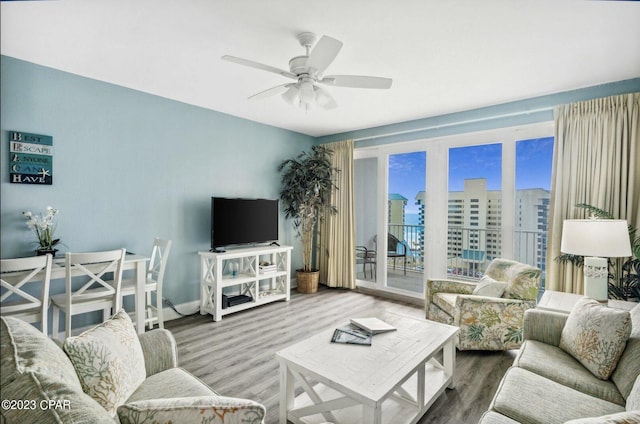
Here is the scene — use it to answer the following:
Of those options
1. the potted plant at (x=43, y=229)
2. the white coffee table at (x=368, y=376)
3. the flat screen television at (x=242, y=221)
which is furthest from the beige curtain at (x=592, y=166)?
the potted plant at (x=43, y=229)

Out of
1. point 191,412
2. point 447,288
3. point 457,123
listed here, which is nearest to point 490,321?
point 447,288

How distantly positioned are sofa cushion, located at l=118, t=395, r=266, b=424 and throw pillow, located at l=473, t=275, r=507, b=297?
2677 millimetres

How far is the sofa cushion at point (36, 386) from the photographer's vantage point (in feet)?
2.34

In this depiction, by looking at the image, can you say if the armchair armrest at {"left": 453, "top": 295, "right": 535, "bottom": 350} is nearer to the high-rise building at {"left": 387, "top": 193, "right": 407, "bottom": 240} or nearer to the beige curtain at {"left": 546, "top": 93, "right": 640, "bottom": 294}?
the beige curtain at {"left": 546, "top": 93, "right": 640, "bottom": 294}

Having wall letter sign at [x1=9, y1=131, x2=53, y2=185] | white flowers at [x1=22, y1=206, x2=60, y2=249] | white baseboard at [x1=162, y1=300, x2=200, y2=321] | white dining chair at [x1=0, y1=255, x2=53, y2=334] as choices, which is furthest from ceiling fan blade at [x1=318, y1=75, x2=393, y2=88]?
white baseboard at [x1=162, y1=300, x2=200, y2=321]

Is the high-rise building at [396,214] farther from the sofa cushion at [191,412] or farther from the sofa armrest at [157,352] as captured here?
the sofa cushion at [191,412]

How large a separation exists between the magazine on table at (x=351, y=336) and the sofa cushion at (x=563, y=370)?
0.88 metres

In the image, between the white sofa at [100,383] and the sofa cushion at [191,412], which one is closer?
the white sofa at [100,383]

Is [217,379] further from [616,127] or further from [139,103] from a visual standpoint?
[616,127]

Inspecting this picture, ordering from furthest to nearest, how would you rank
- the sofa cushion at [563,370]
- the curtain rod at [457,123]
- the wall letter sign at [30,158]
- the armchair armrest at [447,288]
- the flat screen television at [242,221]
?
1. the flat screen television at [242,221]
2. the curtain rod at [457,123]
3. the armchair armrest at [447,288]
4. the wall letter sign at [30,158]
5. the sofa cushion at [563,370]

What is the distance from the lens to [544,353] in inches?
74.5

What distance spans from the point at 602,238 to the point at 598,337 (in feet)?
3.46

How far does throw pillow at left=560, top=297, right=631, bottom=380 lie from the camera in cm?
163

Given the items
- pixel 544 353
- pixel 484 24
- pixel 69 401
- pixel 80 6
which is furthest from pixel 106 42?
pixel 544 353
